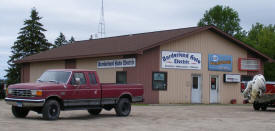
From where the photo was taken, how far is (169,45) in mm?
30219

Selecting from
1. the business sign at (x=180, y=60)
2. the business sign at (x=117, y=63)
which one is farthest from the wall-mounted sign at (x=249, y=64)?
the business sign at (x=117, y=63)

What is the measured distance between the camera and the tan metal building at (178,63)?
96.2ft

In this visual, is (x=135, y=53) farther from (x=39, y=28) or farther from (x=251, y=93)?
(x=39, y=28)

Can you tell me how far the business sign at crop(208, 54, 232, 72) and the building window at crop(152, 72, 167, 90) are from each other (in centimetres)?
426

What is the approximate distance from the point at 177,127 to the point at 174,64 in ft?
52.3

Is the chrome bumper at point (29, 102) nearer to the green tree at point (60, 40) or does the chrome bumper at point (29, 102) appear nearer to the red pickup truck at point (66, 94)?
the red pickup truck at point (66, 94)

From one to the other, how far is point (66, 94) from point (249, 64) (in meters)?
21.6

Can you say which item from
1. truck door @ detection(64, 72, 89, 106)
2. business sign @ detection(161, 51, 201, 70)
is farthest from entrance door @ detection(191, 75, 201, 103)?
truck door @ detection(64, 72, 89, 106)

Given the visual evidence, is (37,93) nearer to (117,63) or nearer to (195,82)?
(117,63)

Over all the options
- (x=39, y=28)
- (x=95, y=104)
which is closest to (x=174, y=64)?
(x=95, y=104)

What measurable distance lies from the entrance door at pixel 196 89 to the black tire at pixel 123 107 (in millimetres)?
13186

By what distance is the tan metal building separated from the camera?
29312mm

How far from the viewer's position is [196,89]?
3177cm

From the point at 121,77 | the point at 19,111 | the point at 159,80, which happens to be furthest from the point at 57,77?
the point at 121,77
